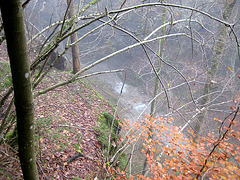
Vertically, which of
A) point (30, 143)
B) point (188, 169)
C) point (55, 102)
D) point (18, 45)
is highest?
point (18, 45)

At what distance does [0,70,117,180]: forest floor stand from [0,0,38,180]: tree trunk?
997 mm

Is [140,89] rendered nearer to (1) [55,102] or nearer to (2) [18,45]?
(1) [55,102]

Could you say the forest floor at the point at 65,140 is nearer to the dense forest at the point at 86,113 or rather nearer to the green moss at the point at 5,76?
the dense forest at the point at 86,113

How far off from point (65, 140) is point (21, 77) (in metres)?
3.50

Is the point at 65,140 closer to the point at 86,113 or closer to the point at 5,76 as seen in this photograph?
the point at 86,113

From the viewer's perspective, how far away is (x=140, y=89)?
51.9 feet

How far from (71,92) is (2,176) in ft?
14.3

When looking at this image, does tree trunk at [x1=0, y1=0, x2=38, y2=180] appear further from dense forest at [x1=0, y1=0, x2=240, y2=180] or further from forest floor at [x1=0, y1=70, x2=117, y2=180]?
forest floor at [x1=0, y1=70, x2=117, y2=180]

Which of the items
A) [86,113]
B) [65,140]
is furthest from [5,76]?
[65,140]

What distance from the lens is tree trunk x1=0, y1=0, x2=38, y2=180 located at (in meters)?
0.67

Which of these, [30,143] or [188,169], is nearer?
[30,143]

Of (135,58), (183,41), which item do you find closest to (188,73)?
(183,41)

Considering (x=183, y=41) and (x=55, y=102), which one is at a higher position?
(x=183, y=41)

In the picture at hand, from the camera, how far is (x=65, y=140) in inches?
153
